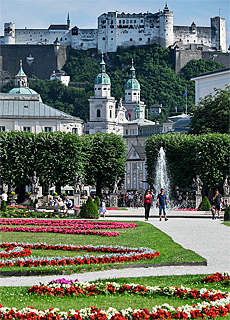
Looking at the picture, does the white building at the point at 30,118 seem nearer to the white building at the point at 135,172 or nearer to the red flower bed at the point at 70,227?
the white building at the point at 135,172

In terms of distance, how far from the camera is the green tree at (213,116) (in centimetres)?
5778

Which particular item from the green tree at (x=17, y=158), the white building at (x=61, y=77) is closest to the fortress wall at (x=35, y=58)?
the white building at (x=61, y=77)

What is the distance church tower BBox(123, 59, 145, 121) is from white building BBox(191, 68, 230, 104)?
272ft

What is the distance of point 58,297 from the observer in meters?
10.3

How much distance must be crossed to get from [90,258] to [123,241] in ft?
14.0

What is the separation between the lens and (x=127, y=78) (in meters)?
179

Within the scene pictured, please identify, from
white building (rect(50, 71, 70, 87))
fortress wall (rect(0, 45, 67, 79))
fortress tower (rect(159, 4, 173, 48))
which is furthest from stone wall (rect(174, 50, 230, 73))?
fortress wall (rect(0, 45, 67, 79))

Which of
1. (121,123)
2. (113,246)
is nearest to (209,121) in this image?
(113,246)

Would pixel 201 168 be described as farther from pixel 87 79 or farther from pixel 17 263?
pixel 87 79

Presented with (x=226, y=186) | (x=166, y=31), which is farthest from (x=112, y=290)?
(x=166, y=31)

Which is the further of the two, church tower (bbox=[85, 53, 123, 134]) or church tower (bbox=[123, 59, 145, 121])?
church tower (bbox=[123, 59, 145, 121])

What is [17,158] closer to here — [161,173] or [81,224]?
[161,173]

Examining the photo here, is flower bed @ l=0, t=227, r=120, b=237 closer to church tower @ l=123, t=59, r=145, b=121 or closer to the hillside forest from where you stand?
the hillside forest

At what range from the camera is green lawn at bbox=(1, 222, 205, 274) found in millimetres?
13344
